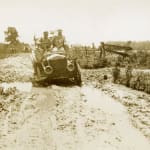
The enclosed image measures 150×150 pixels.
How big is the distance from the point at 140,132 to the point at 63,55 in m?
11.4

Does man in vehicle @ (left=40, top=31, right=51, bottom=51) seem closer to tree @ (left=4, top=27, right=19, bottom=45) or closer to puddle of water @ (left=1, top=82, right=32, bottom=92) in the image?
puddle of water @ (left=1, top=82, right=32, bottom=92)

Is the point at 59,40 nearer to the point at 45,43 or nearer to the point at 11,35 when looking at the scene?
the point at 45,43

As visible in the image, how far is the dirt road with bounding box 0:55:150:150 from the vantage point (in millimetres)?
9359

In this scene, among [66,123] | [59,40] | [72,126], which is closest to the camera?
[72,126]

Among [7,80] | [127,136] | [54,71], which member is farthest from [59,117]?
[7,80]

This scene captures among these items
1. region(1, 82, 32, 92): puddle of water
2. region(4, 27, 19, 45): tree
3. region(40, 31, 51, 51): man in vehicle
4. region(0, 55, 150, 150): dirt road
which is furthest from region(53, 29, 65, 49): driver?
region(4, 27, 19, 45): tree

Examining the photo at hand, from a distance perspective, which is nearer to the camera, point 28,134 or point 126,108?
point 28,134

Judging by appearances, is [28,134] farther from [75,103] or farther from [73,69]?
[73,69]

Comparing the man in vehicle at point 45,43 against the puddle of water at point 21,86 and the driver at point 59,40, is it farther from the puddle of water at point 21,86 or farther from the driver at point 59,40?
the puddle of water at point 21,86

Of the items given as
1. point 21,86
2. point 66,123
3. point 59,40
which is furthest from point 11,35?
point 66,123

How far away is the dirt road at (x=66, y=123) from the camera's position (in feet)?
30.7

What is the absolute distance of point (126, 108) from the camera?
13.7 meters

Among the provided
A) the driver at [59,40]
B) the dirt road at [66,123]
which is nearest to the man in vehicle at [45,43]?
the driver at [59,40]

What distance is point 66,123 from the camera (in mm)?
11438
